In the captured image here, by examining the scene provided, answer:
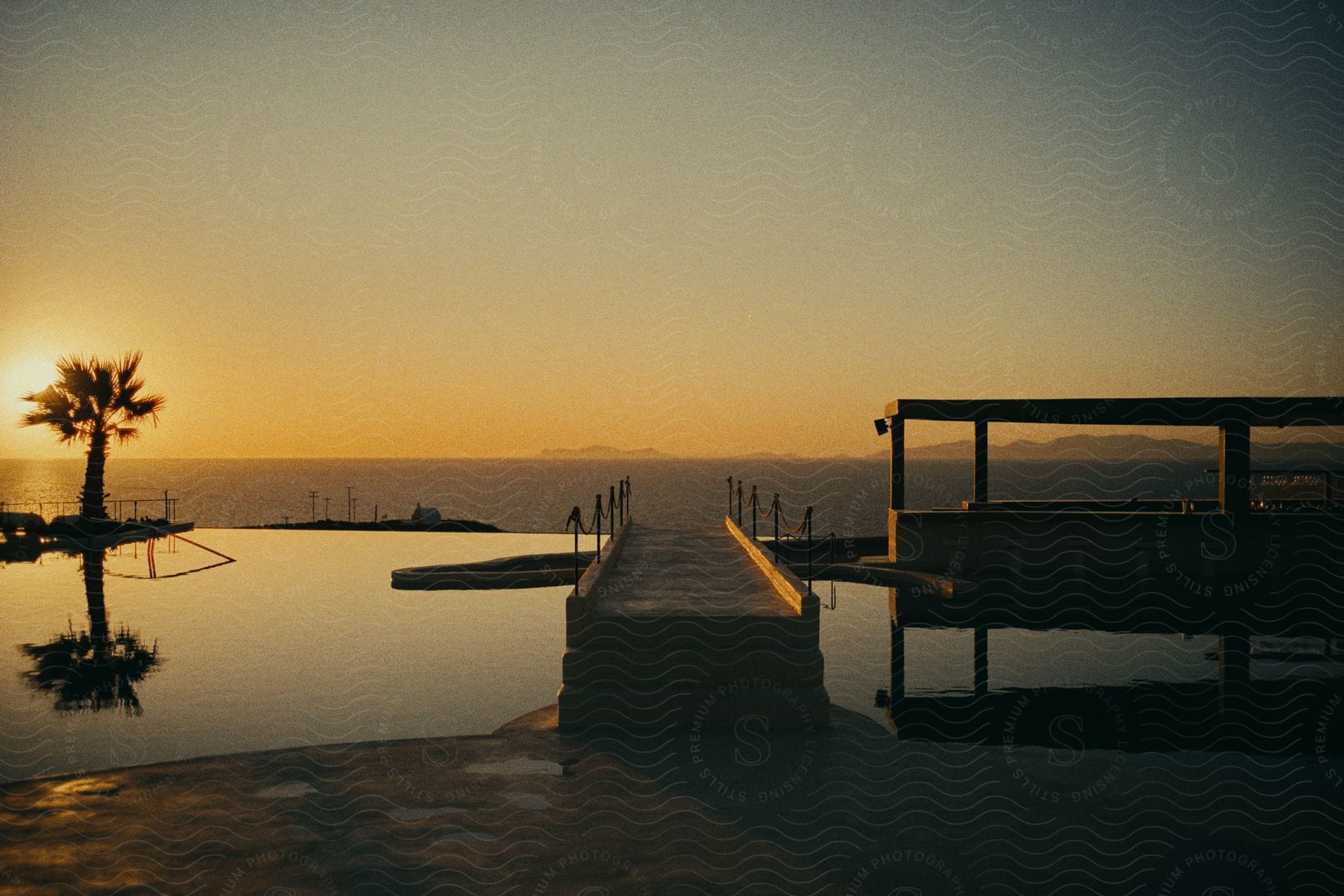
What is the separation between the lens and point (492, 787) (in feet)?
23.8

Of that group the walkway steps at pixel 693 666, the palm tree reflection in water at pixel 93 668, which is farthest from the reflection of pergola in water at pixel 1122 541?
the palm tree reflection in water at pixel 93 668

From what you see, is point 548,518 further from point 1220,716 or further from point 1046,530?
point 1220,716

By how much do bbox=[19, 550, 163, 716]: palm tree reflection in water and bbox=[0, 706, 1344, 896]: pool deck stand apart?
3.93 meters

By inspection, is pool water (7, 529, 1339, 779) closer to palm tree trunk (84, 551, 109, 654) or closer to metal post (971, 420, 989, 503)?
palm tree trunk (84, 551, 109, 654)

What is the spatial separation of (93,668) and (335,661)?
10.8ft

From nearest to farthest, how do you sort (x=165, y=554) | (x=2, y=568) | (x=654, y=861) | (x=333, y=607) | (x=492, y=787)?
(x=654, y=861), (x=492, y=787), (x=333, y=607), (x=2, y=568), (x=165, y=554)

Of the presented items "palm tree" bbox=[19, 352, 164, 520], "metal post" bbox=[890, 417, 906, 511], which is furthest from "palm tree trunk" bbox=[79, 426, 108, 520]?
"metal post" bbox=[890, 417, 906, 511]

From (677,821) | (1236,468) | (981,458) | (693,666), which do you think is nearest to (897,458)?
(981,458)

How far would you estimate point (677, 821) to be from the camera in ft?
21.7

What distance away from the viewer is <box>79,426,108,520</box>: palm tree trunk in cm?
3056

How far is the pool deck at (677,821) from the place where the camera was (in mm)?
5719

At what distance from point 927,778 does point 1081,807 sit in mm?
1174

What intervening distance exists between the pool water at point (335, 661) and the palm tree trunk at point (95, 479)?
8475mm

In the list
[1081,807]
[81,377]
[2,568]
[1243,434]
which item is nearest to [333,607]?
[2,568]
